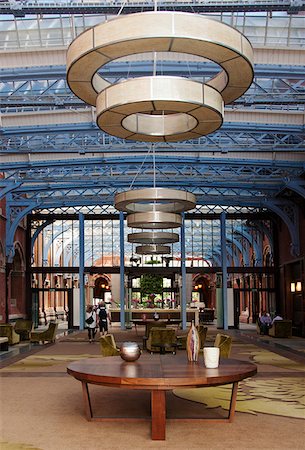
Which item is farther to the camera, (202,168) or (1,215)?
(1,215)

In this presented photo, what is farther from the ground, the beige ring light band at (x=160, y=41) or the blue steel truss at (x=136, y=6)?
the blue steel truss at (x=136, y=6)

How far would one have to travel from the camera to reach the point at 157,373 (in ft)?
31.5

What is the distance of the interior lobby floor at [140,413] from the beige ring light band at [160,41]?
5.03 meters

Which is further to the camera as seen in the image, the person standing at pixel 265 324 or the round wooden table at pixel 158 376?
the person standing at pixel 265 324

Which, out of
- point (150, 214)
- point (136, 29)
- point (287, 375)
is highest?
point (136, 29)

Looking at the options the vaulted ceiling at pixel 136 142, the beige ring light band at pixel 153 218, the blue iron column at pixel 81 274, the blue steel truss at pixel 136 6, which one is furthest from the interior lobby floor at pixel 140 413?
the blue iron column at pixel 81 274

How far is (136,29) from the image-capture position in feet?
27.5

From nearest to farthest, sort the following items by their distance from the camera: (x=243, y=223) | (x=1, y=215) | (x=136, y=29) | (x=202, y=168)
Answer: (x=136, y=29)
(x=202, y=168)
(x=1, y=215)
(x=243, y=223)

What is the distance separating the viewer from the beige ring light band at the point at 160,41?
27.5 feet

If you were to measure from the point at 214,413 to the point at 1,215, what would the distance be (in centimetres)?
2308

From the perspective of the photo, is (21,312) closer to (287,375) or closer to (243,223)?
(243,223)

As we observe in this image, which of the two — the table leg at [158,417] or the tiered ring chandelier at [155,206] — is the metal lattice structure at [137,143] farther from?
the table leg at [158,417]

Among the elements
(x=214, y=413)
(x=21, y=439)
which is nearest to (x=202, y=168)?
(x=214, y=413)

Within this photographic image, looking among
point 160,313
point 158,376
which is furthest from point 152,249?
point 158,376
